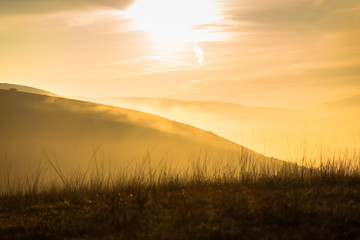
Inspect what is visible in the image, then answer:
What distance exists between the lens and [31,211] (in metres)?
5.61

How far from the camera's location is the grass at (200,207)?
13.8ft

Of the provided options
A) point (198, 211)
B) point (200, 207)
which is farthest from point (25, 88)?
point (198, 211)

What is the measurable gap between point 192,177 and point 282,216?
111 inches

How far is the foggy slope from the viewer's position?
1112 inches

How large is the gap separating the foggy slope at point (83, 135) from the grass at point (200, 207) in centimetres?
2037

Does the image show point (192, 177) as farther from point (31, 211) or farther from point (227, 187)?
point (31, 211)

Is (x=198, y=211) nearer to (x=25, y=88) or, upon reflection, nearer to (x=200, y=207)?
(x=200, y=207)

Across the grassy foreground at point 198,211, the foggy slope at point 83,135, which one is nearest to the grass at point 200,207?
the grassy foreground at point 198,211

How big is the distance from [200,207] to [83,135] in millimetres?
26185

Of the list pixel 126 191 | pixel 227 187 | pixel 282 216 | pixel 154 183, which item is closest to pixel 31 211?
pixel 126 191

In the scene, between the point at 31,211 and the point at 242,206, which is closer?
the point at 242,206

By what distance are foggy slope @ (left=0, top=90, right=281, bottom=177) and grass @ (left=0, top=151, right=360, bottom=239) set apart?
2037 cm

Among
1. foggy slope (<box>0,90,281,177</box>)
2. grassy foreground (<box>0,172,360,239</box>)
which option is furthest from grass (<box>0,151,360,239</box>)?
foggy slope (<box>0,90,281,177</box>)

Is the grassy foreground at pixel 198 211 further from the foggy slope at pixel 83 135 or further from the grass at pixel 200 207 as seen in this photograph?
the foggy slope at pixel 83 135
